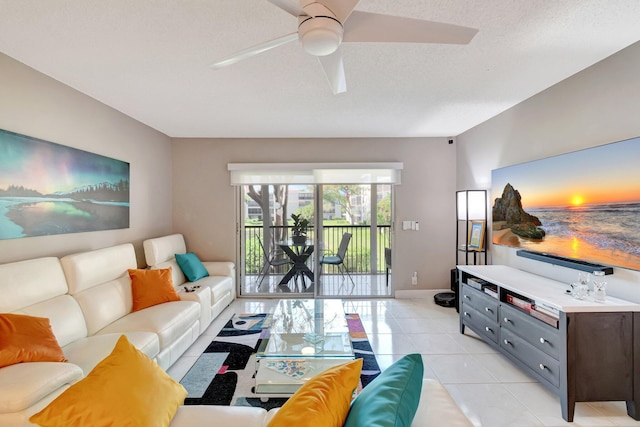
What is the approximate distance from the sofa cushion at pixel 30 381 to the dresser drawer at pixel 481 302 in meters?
3.17

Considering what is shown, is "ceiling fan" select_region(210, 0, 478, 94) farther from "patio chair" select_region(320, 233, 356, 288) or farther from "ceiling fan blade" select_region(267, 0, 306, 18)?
"patio chair" select_region(320, 233, 356, 288)

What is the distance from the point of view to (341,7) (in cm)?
125

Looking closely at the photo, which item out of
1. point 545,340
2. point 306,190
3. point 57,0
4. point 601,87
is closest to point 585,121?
point 601,87

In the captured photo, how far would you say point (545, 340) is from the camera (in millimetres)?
2113

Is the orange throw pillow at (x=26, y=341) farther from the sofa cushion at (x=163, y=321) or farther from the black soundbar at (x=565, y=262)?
the black soundbar at (x=565, y=262)

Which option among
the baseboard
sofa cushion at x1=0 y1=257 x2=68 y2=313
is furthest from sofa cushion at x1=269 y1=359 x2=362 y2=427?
the baseboard

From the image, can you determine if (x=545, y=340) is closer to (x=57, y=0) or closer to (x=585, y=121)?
(x=585, y=121)

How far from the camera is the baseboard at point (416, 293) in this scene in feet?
14.8

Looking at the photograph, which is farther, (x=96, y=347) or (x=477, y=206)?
(x=477, y=206)

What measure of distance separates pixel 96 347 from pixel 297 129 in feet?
10.4

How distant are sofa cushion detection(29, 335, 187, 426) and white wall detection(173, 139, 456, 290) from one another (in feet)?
10.7

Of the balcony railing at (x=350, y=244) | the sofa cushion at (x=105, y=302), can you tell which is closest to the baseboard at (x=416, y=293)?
the balcony railing at (x=350, y=244)

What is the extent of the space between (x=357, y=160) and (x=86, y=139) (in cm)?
333

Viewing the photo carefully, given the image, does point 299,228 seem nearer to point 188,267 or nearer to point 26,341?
point 188,267
